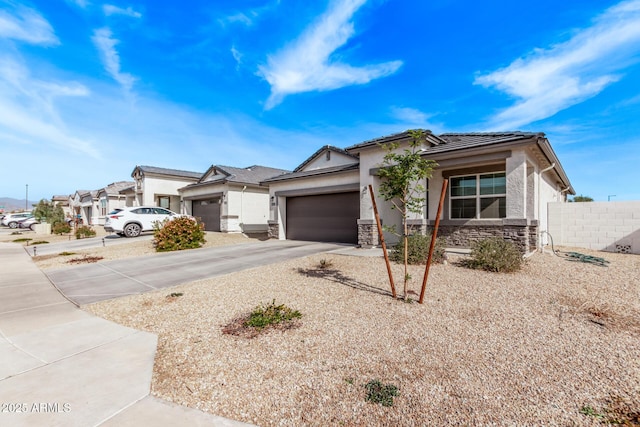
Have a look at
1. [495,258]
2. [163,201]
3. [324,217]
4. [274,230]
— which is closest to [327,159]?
[324,217]

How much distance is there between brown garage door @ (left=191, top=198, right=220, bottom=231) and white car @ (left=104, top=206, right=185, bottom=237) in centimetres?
344

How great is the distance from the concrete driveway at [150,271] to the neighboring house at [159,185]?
14081 mm

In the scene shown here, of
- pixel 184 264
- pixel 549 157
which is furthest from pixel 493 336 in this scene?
pixel 549 157

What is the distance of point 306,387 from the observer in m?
2.79

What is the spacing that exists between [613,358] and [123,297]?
8.04 m

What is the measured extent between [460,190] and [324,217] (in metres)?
6.51

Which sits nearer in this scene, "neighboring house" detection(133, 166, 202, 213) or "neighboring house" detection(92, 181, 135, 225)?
"neighboring house" detection(133, 166, 202, 213)

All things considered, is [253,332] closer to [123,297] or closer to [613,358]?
[123,297]

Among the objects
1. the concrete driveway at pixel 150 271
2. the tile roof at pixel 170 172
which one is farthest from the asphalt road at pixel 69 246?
the tile roof at pixel 170 172

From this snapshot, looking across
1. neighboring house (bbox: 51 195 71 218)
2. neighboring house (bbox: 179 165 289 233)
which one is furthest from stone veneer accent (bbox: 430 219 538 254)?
neighboring house (bbox: 51 195 71 218)

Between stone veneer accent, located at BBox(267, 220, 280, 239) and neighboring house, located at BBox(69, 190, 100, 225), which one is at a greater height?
neighboring house, located at BBox(69, 190, 100, 225)

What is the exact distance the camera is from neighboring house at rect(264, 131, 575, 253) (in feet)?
29.5

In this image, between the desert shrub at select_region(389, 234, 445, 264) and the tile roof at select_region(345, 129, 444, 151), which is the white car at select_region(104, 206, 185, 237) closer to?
the tile roof at select_region(345, 129, 444, 151)

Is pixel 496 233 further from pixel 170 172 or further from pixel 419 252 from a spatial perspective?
pixel 170 172
